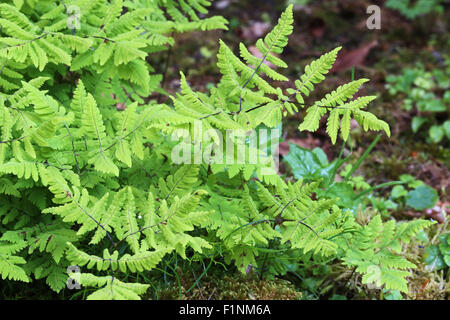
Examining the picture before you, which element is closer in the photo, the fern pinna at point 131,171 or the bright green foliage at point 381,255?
the fern pinna at point 131,171

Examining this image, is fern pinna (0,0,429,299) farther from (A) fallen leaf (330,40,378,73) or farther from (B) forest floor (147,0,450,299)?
(A) fallen leaf (330,40,378,73)

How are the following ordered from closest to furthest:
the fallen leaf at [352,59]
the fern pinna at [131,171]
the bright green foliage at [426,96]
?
the fern pinna at [131,171], the bright green foliage at [426,96], the fallen leaf at [352,59]

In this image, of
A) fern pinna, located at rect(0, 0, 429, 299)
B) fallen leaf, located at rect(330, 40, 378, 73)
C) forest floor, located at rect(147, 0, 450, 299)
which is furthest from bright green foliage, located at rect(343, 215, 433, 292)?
fallen leaf, located at rect(330, 40, 378, 73)

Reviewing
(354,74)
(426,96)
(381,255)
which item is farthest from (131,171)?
(426,96)

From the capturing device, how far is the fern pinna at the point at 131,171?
1.62m

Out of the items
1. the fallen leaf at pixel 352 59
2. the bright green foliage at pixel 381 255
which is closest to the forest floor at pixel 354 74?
the fallen leaf at pixel 352 59

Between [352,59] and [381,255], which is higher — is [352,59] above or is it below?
above

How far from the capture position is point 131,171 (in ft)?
6.70

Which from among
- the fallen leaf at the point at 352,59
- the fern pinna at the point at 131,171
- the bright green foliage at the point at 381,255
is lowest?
the bright green foliage at the point at 381,255

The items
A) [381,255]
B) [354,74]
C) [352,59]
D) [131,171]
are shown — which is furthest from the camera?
[352,59]

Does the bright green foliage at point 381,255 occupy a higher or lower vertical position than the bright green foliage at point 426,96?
lower

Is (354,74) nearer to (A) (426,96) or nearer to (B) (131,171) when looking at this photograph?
(A) (426,96)

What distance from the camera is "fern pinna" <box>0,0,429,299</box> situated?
1623 mm

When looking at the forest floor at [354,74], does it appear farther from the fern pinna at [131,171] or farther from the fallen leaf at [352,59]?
the fern pinna at [131,171]
